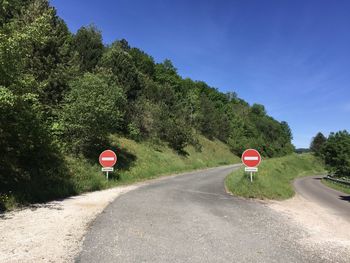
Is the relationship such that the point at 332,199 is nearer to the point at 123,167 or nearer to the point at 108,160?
the point at 108,160

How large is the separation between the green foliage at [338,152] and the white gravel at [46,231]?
1446 inches

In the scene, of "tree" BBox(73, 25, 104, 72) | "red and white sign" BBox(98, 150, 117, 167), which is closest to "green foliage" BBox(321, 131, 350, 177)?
"red and white sign" BBox(98, 150, 117, 167)

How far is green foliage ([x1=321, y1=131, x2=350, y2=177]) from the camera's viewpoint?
139 ft

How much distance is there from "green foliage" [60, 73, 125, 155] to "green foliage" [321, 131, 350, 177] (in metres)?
29.5

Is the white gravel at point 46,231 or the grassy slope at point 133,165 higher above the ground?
the grassy slope at point 133,165

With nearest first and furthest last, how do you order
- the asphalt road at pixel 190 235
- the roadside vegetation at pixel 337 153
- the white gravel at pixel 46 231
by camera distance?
1. the white gravel at pixel 46 231
2. the asphalt road at pixel 190 235
3. the roadside vegetation at pixel 337 153

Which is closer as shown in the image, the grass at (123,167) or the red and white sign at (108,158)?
the grass at (123,167)

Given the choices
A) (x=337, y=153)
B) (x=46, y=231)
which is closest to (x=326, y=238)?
(x=46, y=231)

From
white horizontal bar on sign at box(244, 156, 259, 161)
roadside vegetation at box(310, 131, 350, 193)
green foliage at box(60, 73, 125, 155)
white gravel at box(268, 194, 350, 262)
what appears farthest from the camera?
roadside vegetation at box(310, 131, 350, 193)

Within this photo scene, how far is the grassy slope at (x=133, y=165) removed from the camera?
18516mm

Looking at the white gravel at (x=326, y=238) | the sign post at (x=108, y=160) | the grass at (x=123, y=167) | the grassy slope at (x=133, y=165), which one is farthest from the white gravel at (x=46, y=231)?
the sign post at (x=108, y=160)

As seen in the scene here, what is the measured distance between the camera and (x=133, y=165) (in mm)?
29547

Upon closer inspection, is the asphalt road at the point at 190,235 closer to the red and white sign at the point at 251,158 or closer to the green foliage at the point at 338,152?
the red and white sign at the point at 251,158

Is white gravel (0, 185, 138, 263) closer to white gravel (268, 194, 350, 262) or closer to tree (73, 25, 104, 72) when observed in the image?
white gravel (268, 194, 350, 262)
